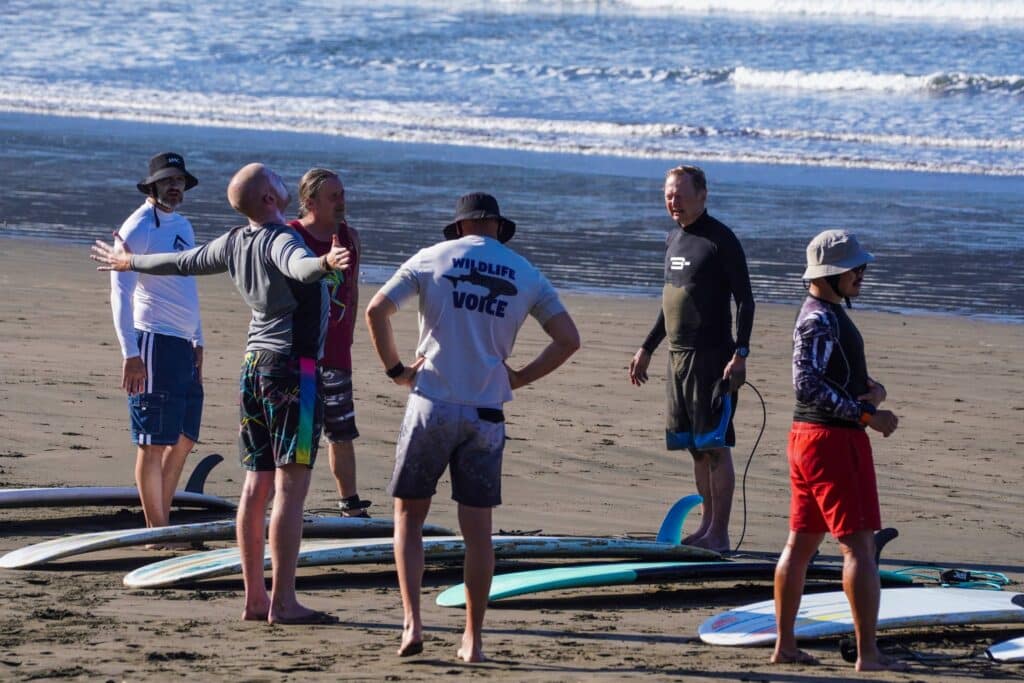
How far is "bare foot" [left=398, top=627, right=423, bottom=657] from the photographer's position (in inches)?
195

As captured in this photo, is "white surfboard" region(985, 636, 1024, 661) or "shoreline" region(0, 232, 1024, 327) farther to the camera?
"shoreline" region(0, 232, 1024, 327)

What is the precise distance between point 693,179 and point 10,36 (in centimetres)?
4190

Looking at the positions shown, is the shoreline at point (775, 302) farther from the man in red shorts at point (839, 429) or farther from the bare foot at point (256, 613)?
the man in red shorts at point (839, 429)

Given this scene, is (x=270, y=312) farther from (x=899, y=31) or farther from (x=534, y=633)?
(x=899, y=31)

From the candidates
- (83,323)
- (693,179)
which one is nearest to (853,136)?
(83,323)

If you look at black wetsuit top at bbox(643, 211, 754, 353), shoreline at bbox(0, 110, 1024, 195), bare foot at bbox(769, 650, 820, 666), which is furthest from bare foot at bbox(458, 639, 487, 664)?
shoreline at bbox(0, 110, 1024, 195)

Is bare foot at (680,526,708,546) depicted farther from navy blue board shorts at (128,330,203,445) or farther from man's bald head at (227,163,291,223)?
man's bald head at (227,163,291,223)

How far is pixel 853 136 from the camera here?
96.0 ft

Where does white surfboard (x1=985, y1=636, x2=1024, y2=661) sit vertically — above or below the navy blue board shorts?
below

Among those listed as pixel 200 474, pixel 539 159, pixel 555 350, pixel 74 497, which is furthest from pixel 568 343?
pixel 539 159

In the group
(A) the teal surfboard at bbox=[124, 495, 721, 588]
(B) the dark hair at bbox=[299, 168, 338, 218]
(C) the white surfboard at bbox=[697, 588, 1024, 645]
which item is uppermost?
(B) the dark hair at bbox=[299, 168, 338, 218]

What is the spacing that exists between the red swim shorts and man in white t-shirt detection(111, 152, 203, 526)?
2776mm

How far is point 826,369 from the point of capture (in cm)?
495

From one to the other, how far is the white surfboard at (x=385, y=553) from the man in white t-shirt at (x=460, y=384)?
1015 mm
